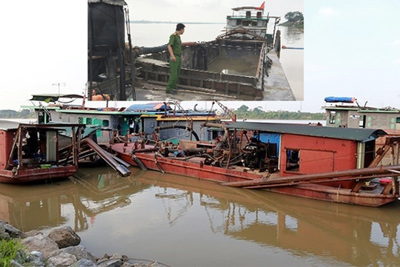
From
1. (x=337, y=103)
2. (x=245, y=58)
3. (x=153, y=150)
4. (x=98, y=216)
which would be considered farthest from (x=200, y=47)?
(x=98, y=216)

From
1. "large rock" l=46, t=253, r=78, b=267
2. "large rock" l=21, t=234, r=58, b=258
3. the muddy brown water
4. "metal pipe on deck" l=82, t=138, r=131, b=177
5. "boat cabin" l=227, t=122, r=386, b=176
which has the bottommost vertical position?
the muddy brown water

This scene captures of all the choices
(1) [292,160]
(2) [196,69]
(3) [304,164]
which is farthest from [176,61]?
(3) [304,164]

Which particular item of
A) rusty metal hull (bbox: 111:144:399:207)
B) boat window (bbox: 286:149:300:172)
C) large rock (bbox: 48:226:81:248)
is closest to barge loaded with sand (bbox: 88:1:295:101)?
rusty metal hull (bbox: 111:144:399:207)

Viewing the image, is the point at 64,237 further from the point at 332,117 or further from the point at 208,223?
the point at 332,117

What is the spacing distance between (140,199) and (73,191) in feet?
8.26

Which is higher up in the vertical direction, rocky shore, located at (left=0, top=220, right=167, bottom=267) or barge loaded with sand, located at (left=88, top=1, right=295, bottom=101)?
barge loaded with sand, located at (left=88, top=1, right=295, bottom=101)

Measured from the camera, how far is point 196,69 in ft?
96.4

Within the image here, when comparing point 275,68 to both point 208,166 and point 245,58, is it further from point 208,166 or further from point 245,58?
point 208,166

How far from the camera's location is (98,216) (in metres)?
9.53

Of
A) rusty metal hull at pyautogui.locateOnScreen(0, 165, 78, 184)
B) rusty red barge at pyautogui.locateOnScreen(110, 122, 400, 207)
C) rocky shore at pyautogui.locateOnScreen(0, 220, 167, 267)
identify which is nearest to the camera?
rocky shore at pyautogui.locateOnScreen(0, 220, 167, 267)

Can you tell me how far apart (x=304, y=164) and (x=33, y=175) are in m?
8.54

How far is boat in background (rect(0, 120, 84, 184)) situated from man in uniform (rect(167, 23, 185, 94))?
14.5 meters

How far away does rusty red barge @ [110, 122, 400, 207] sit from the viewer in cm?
973

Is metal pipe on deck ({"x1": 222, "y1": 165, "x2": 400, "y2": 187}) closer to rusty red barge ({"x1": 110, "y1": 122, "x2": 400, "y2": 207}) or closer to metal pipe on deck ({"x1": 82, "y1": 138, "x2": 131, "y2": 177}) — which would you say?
rusty red barge ({"x1": 110, "y1": 122, "x2": 400, "y2": 207})
